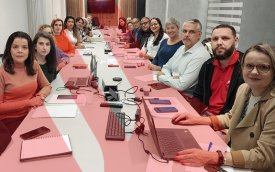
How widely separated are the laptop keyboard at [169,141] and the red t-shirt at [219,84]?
883 millimetres

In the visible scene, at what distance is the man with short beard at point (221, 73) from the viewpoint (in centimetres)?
215

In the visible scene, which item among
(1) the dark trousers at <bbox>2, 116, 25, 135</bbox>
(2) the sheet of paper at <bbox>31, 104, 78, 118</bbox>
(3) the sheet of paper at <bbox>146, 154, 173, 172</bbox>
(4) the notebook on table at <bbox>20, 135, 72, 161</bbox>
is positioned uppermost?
(2) the sheet of paper at <bbox>31, 104, 78, 118</bbox>

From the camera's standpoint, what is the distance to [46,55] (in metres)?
2.82

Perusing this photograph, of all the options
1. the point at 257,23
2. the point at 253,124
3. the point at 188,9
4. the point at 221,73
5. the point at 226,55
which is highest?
the point at 188,9

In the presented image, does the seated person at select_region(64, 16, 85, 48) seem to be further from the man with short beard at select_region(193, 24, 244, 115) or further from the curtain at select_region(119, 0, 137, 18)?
the curtain at select_region(119, 0, 137, 18)

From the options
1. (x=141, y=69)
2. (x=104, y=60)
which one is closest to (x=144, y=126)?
(x=141, y=69)

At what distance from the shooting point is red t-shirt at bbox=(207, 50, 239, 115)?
2.20 m

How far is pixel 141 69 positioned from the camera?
338 centimetres

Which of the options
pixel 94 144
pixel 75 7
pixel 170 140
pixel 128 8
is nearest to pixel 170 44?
pixel 170 140

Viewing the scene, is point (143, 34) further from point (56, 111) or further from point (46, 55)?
point (56, 111)

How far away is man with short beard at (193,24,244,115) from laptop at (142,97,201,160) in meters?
0.76

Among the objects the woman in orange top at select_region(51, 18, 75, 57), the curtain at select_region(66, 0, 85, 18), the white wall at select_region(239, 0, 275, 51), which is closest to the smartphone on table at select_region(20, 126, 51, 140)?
the white wall at select_region(239, 0, 275, 51)

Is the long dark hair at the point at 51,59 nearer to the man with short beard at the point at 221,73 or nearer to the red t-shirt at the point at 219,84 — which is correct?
the man with short beard at the point at 221,73

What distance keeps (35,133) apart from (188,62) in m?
1.66
